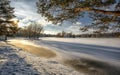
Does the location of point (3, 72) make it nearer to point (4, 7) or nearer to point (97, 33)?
point (97, 33)

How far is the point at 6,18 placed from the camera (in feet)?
96.1

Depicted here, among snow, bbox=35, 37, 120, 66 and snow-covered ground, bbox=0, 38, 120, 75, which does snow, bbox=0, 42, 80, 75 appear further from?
snow, bbox=35, 37, 120, 66

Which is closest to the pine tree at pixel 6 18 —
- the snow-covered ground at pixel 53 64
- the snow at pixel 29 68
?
the snow-covered ground at pixel 53 64

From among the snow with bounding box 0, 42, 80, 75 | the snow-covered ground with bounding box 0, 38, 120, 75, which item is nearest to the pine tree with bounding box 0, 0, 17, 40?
the snow-covered ground with bounding box 0, 38, 120, 75

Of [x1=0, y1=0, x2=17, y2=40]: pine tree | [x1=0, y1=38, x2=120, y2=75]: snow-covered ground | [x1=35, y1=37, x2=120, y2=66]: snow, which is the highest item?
[x1=0, y1=0, x2=17, y2=40]: pine tree

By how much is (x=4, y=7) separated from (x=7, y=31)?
15.8 feet

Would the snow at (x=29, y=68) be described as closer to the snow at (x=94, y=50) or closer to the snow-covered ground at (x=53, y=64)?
the snow-covered ground at (x=53, y=64)

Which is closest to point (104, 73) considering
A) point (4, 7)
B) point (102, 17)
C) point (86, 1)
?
point (102, 17)

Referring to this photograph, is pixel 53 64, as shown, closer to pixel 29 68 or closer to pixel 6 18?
pixel 29 68

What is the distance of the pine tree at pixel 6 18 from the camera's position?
27.2 metres

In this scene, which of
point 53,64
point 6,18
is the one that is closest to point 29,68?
point 53,64

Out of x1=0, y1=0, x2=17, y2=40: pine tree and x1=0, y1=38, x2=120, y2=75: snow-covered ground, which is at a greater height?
x1=0, y1=0, x2=17, y2=40: pine tree

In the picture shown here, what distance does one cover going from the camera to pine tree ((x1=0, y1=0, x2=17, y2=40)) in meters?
27.2

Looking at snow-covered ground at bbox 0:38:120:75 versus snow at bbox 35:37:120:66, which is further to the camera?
snow at bbox 35:37:120:66
